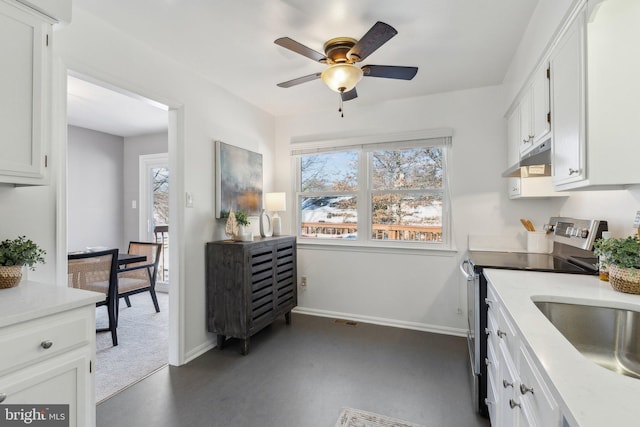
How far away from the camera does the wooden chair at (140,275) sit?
3521 millimetres

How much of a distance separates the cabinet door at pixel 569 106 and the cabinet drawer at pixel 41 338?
224 cm

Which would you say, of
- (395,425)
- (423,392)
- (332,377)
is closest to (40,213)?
(332,377)

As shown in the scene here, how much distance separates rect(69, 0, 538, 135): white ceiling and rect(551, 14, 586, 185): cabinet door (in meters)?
0.57

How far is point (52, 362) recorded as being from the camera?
4.04ft

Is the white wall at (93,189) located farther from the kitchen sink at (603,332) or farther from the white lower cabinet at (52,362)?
the kitchen sink at (603,332)

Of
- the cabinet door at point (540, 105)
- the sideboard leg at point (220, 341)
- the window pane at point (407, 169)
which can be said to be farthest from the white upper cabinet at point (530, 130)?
the sideboard leg at point (220, 341)

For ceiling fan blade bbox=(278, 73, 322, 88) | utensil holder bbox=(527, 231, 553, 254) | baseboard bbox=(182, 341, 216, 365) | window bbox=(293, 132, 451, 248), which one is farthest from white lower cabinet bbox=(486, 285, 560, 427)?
baseboard bbox=(182, 341, 216, 365)

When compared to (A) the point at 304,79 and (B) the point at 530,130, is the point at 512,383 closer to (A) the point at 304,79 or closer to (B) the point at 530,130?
(B) the point at 530,130

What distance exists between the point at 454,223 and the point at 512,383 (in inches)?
87.4

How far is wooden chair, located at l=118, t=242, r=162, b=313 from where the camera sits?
3521 millimetres

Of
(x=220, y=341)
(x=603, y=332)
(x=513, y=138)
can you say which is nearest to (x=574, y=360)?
(x=603, y=332)

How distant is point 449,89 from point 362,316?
103 inches

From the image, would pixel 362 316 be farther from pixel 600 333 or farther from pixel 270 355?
pixel 600 333

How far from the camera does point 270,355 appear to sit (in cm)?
278
